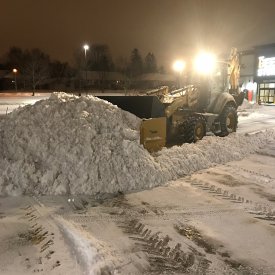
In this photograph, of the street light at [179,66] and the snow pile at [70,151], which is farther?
the street light at [179,66]

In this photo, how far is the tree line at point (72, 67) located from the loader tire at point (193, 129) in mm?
51127

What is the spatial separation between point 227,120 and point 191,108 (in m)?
1.96

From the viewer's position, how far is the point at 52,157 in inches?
267

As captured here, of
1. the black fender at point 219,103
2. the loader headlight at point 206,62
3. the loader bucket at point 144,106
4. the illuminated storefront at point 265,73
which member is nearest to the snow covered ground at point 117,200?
the loader bucket at point 144,106

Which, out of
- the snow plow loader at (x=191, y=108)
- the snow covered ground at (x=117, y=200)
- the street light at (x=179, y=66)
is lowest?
the snow covered ground at (x=117, y=200)

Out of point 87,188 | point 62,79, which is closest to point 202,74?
point 87,188

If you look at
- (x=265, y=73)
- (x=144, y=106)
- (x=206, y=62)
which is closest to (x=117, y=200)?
(x=144, y=106)

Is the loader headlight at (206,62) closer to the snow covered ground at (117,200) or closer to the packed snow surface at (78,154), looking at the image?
the snow covered ground at (117,200)

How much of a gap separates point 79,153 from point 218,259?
3548 mm

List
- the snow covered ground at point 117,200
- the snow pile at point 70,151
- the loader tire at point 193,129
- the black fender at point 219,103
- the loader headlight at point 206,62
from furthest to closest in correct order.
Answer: the black fender at point 219,103, the loader headlight at point 206,62, the loader tire at point 193,129, the snow pile at point 70,151, the snow covered ground at point 117,200

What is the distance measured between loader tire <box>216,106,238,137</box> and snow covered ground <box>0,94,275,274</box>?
3.16 metres

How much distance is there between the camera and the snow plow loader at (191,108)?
371 inches

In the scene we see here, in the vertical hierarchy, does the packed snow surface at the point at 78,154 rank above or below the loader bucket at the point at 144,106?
below

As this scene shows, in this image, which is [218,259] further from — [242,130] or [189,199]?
[242,130]
